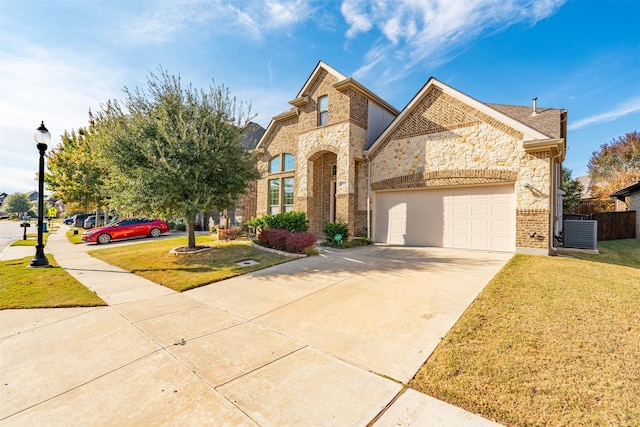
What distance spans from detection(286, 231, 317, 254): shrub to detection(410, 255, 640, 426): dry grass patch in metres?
5.89

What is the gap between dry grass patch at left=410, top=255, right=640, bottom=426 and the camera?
2.40m

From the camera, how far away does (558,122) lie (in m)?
11.2

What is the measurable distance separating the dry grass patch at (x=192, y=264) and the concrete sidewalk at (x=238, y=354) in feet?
2.62

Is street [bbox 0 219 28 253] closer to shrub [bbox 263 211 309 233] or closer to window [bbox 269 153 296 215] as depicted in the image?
window [bbox 269 153 296 215]

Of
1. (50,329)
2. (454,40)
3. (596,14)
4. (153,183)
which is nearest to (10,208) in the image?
(153,183)

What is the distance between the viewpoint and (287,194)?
1672cm

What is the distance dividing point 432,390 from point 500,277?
499cm

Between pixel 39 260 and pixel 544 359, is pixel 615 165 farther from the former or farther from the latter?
pixel 39 260

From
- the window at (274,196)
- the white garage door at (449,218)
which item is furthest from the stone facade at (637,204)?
the window at (274,196)

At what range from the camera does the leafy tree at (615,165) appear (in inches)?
1039

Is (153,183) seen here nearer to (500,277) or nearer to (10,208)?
(500,277)

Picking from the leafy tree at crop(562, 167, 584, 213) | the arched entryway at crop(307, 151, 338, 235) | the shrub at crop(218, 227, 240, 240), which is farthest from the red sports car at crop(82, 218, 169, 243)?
the leafy tree at crop(562, 167, 584, 213)

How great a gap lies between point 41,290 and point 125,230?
1210 cm

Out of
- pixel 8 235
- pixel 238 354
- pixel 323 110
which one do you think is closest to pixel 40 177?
pixel 238 354
